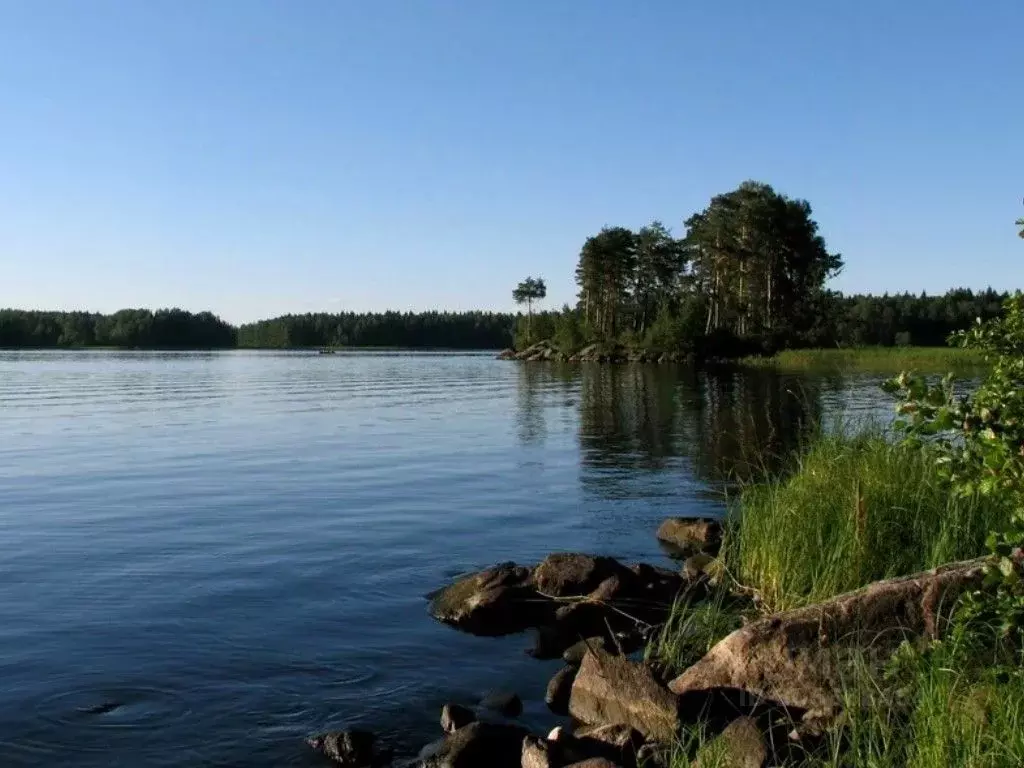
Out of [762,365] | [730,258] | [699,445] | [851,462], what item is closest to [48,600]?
[851,462]

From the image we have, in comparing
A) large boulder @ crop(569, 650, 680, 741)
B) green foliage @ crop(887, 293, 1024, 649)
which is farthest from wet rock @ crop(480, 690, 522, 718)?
green foliage @ crop(887, 293, 1024, 649)

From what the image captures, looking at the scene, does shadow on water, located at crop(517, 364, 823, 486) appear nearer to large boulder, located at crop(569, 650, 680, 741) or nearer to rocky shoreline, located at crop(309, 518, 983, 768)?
rocky shoreline, located at crop(309, 518, 983, 768)

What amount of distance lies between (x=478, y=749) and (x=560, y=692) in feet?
6.60

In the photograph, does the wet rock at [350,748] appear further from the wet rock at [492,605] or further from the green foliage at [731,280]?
the green foliage at [731,280]

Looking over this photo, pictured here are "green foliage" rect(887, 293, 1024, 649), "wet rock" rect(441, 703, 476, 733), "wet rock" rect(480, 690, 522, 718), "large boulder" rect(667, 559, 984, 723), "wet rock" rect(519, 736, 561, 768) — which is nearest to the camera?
"green foliage" rect(887, 293, 1024, 649)

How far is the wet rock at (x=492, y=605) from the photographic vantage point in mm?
14016

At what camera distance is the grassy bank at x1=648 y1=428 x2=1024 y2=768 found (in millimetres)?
7105

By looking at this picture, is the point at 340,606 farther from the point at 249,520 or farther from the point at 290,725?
the point at 249,520

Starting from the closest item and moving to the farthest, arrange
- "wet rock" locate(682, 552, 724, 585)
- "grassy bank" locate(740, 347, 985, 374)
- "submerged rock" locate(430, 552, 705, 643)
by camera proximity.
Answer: "submerged rock" locate(430, 552, 705, 643), "wet rock" locate(682, 552, 724, 585), "grassy bank" locate(740, 347, 985, 374)

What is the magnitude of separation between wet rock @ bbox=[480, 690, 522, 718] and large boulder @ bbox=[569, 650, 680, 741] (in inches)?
24.8

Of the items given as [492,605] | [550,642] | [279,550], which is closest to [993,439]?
[550,642]

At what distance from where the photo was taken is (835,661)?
9562mm

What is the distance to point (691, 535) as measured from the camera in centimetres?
1867

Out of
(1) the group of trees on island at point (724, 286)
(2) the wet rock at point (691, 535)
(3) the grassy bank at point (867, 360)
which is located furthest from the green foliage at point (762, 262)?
(2) the wet rock at point (691, 535)
